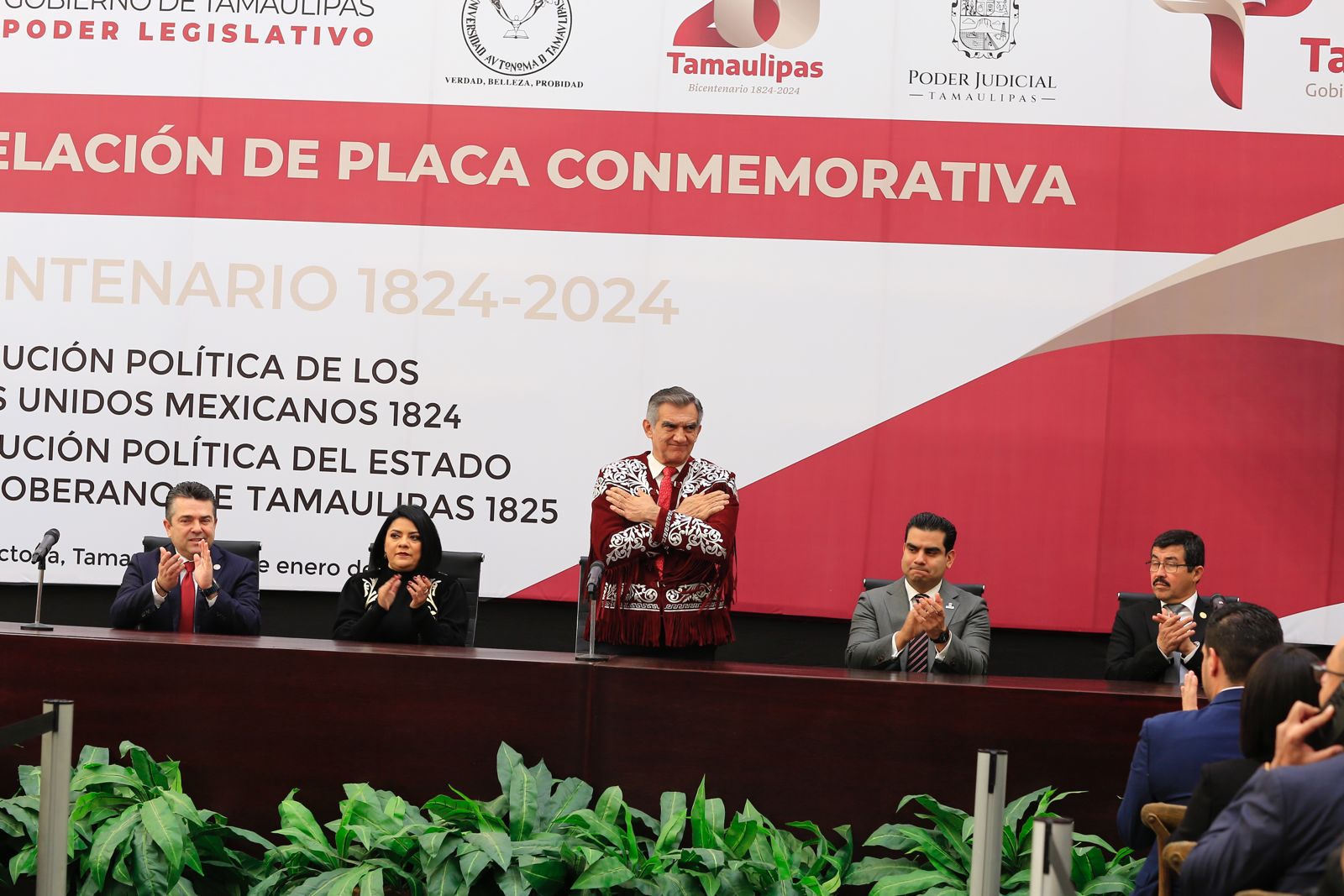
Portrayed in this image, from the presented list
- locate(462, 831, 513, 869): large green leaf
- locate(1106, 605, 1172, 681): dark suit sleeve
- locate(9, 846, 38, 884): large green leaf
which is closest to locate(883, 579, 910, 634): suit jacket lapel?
locate(1106, 605, 1172, 681): dark suit sleeve

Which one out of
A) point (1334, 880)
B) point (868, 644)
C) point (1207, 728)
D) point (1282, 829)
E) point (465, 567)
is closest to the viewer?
point (1334, 880)

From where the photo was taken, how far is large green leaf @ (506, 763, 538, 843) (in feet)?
8.77

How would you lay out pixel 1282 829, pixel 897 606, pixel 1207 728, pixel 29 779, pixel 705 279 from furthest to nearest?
1. pixel 705 279
2. pixel 897 606
3. pixel 29 779
4. pixel 1207 728
5. pixel 1282 829

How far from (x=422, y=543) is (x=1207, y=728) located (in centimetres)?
215

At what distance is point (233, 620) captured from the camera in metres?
3.62

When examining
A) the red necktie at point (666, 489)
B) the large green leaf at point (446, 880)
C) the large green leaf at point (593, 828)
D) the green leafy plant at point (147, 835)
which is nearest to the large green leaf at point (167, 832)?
the green leafy plant at point (147, 835)

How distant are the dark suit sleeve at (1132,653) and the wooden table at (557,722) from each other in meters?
0.55

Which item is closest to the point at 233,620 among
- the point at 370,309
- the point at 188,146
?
the point at 370,309

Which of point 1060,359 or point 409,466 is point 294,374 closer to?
point 409,466

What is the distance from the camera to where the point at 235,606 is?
3.62 metres

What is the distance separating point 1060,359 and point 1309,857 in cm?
311

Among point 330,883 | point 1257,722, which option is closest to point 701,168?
point 330,883

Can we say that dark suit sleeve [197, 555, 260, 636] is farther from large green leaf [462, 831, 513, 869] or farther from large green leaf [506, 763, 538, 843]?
large green leaf [462, 831, 513, 869]

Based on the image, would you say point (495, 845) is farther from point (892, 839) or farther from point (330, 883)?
point (892, 839)
